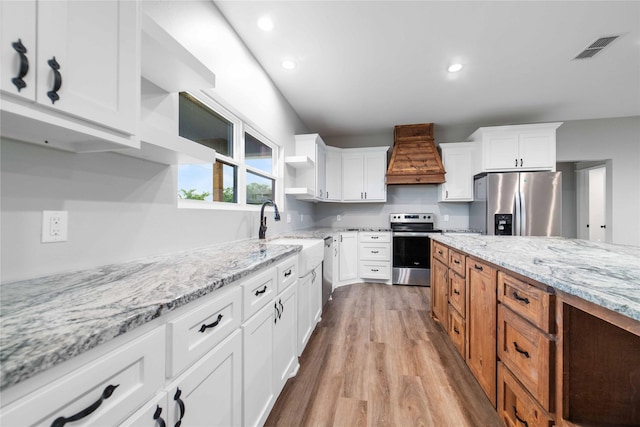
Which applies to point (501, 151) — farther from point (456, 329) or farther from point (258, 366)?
point (258, 366)

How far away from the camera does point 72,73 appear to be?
75 centimetres

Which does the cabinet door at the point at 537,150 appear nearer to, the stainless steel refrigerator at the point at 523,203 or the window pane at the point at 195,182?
the stainless steel refrigerator at the point at 523,203

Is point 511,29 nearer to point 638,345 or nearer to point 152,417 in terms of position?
point 638,345

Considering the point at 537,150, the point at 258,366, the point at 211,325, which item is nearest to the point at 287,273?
the point at 258,366

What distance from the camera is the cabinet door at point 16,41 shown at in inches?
23.9

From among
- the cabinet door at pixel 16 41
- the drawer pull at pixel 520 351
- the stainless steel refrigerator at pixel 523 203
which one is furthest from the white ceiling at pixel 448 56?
the drawer pull at pixel 520 351

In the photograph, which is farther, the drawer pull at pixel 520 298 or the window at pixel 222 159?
the window at pixel 222 159

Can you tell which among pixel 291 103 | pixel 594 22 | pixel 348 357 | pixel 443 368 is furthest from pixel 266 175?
pixel 594 22

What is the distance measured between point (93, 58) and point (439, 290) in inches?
114

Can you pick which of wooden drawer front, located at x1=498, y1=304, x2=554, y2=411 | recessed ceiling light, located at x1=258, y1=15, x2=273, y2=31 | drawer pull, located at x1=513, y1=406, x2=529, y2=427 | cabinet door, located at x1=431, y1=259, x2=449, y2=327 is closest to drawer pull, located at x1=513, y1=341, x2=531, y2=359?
wooden drawer front, located at x1=498, y1=304, x2=554, y2=411

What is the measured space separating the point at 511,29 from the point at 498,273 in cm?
220

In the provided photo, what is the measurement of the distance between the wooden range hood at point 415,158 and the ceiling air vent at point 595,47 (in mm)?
1918

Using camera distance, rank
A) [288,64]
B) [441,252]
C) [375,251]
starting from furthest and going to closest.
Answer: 1. [375,251]
2. [288,64]
3. [441,252]

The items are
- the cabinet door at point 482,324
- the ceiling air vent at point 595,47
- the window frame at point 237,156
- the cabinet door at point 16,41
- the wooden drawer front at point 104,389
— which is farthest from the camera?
the ceiling air vent at point 595,47
